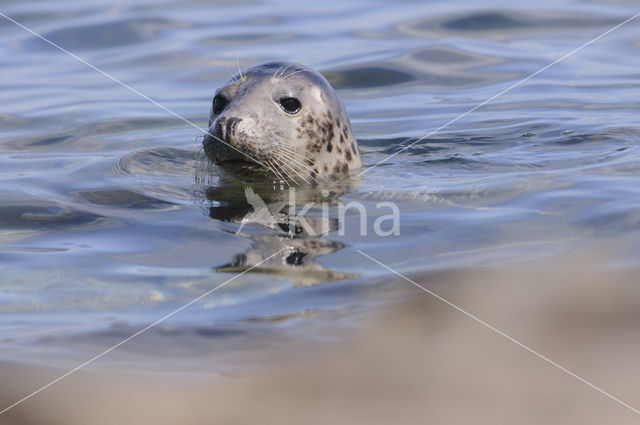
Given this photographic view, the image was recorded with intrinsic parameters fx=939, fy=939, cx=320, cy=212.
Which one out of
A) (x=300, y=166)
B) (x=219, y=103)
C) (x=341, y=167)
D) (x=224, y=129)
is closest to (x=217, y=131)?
(x=224, y=129)

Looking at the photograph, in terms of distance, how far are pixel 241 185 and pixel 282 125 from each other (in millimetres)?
397

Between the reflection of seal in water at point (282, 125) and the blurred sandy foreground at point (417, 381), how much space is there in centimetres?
231

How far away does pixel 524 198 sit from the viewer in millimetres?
4410

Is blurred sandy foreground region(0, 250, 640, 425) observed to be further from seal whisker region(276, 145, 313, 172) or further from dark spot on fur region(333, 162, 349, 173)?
dark spot on fur region(333, 162, 349, 173)

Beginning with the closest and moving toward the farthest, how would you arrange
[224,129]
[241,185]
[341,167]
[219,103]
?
1. [224,129]
2. [241,185]
3. [219,103]
4. [341,167]

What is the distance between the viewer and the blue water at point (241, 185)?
3.18m

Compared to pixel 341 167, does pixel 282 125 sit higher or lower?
higher

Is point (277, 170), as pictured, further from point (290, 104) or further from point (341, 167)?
point (341, 167)

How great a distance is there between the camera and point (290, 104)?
16.9 feet

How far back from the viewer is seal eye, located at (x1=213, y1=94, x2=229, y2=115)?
5172mm

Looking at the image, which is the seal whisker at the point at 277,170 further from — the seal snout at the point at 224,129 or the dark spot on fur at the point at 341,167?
the dark spot on fur at the point at 341,167

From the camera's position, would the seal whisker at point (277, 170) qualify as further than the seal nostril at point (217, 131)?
Yes

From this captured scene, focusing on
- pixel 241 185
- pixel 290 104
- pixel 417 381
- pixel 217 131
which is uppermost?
pixel 290 104

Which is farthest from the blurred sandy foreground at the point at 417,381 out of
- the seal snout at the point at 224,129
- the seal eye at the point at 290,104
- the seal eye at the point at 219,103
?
the seal eye at the point at 219,103
